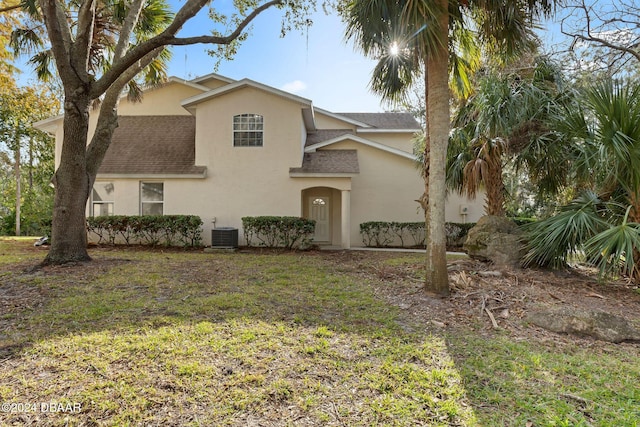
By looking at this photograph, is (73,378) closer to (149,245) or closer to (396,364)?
(396,364)

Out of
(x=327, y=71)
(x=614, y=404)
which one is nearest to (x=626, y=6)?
(x=327, y=71)

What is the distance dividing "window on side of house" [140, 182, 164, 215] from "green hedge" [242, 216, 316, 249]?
3.90 m

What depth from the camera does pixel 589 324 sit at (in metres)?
4.38

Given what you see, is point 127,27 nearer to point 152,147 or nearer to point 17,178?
point 152,147

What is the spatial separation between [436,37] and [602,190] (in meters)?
5.23

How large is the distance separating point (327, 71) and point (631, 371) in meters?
10.4

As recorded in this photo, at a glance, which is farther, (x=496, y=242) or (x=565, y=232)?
(x=496, y=242)

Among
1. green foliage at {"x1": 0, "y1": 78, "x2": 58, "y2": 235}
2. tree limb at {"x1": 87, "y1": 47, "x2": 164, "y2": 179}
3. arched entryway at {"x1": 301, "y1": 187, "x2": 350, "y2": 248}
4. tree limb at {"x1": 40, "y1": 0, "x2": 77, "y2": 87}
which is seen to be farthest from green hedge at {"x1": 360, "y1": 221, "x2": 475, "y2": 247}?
green foliage at {"x1": 0, "y1": 78, "x2": 58, "y2": 235}

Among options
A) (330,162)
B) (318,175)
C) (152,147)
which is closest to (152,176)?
(152,147)

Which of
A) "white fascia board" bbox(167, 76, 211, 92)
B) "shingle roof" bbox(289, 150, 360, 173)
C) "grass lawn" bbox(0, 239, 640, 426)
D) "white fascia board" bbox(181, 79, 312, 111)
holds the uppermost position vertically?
"white fascia board" bbox(167, 76, 211, 92)

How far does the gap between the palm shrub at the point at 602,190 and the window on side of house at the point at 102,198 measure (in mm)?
14941

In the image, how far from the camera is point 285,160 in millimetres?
12820

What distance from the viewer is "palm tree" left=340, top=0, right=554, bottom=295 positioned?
537 cm

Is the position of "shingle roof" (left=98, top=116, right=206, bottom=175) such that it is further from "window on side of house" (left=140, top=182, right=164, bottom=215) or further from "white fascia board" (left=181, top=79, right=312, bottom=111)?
"white fascia board" (left=181, top=79, right=312, bottom=111)
